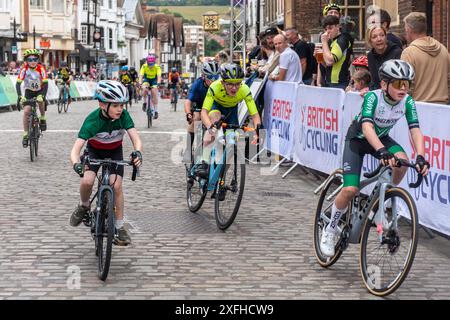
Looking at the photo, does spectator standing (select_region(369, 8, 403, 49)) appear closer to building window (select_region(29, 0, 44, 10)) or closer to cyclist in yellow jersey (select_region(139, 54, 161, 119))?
cyclist in yellow jersey (select_region(139, 54, 161, 119))

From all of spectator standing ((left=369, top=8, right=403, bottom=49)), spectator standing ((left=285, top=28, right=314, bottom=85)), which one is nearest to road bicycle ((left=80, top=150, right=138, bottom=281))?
spectator standing ((left=369, top=8, right=403, bottom=49))

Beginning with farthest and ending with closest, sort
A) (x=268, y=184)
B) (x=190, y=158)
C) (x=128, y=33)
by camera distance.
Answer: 1. (x=128, y=33)
2. (x=268, y=184)
3. (x=190, y=158)

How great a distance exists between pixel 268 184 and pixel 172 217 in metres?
3.45

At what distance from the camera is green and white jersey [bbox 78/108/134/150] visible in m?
7.98

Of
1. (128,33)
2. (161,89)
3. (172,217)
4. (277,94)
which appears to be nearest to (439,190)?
(172,217)

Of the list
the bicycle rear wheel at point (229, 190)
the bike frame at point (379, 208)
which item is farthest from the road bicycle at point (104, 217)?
the bicycle rear wheel at point (229, 190)

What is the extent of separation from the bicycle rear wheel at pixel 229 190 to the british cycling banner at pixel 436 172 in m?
1.72

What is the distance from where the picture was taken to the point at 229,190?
984 centimetres

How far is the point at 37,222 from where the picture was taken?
33.1ft

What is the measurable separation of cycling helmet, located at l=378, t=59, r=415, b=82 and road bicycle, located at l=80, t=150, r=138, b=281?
2.03 meters

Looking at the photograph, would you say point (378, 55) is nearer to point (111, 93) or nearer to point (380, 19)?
point (380, 19)

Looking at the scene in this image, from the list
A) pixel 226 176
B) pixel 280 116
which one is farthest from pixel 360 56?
pixel 226 176

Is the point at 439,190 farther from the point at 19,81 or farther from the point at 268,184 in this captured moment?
the point at 19,81

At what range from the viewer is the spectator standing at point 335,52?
1344 cm
